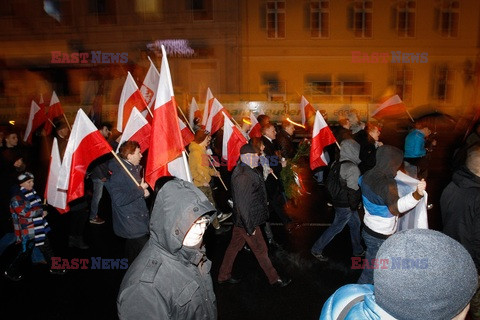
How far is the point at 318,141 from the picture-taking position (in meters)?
6.52

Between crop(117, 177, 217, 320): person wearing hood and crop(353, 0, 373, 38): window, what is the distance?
78.2 feet

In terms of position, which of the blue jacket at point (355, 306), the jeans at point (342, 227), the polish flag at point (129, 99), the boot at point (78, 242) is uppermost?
the polish flag at point (129, 99)

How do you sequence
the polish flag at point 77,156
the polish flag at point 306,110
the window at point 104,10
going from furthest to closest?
the window at point 104,10, the polish flag at point 306,110, the polish flag at point 77,156

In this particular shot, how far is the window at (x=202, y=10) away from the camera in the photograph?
936 inches

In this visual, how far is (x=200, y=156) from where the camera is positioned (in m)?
6.50

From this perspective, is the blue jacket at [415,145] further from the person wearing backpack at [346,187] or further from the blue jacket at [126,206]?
the blue jacket at [126,206]

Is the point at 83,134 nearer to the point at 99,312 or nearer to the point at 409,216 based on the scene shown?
the point at 99,312

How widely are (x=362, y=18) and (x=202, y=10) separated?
9998 mm

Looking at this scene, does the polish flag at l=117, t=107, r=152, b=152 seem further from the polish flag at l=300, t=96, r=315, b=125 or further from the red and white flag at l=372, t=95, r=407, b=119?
the red and white flag at l=372, t=95, r=407, b=119

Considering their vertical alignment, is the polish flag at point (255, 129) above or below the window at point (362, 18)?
below

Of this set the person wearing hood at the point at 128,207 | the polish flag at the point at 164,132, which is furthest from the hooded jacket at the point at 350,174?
the person wearing hood at the point at 128,207

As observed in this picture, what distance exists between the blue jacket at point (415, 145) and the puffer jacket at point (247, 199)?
14.0ft

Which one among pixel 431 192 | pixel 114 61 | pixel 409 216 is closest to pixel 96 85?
pixel 114 61

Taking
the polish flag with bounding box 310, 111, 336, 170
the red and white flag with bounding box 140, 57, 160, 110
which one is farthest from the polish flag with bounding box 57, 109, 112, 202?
the polish flag with bounding box 310, 111, 336, 170
